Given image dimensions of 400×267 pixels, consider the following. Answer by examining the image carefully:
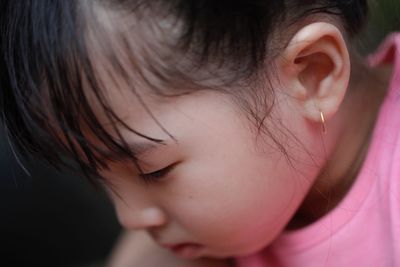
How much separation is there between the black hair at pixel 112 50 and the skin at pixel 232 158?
2cm

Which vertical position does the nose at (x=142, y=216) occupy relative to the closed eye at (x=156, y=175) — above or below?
below

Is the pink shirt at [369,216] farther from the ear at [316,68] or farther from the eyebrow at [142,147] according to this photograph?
the eyebrow at [142,147]

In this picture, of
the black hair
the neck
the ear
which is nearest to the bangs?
the black hair

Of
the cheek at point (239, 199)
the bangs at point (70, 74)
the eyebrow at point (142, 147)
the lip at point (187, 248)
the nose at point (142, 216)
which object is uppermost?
the bangs at point (70, 74)

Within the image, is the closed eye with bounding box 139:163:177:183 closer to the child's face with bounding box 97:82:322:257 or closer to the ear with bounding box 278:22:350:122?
the child's face with bounding box 97:82:322:257

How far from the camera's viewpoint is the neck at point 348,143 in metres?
0.94

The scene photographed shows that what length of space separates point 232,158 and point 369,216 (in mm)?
227

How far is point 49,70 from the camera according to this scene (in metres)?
0.74

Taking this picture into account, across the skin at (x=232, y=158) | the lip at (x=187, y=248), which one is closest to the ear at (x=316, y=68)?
the skin at (x=232, y=158)

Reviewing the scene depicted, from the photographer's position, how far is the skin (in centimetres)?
78

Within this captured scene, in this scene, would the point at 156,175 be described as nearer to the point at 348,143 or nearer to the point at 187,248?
the point at 187,248

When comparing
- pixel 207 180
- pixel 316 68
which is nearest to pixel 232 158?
pixel 207 180

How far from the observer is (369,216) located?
923mm

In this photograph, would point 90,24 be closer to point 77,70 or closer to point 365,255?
point 77,70
